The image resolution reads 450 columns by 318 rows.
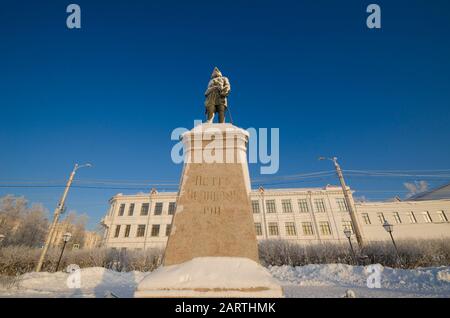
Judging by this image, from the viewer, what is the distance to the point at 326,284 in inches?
291

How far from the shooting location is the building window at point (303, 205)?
32.0 meters

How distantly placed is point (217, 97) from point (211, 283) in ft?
13.5

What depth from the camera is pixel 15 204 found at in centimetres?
3497

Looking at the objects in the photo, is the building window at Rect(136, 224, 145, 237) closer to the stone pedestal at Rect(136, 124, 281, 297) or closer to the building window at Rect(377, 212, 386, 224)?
the stone pedestal at Rect(136, 124, 281, 297)

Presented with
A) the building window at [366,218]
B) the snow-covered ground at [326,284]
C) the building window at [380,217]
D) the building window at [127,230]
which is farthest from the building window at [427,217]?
the building window at [127,230]

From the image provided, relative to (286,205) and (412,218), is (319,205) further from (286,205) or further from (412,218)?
(412,218)

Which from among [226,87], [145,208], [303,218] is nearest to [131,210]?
[145,208]

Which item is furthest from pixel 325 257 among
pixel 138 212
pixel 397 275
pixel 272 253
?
pixel 138 212

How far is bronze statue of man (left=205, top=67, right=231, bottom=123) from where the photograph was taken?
532 cm

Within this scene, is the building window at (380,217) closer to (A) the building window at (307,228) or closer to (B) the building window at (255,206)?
(A) the building window at (307,228)

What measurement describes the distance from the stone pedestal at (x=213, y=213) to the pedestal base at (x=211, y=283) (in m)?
0.01

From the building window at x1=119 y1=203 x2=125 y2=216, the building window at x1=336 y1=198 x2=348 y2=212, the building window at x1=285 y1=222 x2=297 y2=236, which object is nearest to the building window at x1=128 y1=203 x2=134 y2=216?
the building window at x1=119 y1=203 x2=125 y2=216
